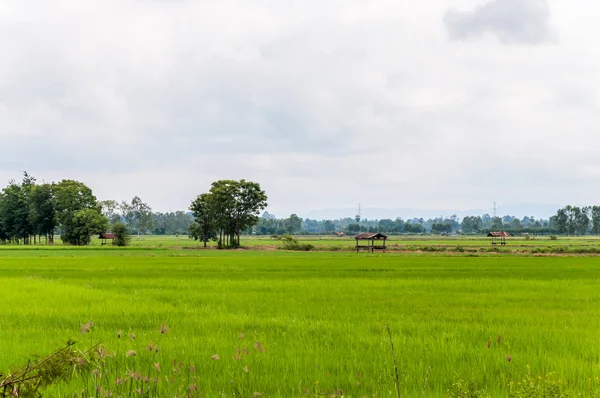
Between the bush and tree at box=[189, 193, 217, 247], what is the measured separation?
36.6 feet

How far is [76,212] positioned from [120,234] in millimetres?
9138

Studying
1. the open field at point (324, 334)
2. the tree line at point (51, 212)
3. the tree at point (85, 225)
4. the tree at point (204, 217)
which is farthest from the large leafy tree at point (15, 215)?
the open field at point (324, 334)

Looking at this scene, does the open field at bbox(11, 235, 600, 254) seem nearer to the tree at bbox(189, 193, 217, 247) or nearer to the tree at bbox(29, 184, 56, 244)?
the tree at bbox(189, 193, 217, 247)

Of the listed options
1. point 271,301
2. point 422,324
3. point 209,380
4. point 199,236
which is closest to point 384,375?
point 209,380

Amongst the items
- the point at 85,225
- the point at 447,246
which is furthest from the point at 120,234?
the point at 447,246

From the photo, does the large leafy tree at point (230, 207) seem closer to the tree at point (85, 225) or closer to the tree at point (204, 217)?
the tree at point (204, 217)

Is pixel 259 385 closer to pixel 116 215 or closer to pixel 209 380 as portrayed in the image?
pixel 209 380

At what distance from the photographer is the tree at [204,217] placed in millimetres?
84062

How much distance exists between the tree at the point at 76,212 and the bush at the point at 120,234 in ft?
9.63

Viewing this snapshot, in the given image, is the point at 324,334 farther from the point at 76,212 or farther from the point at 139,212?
the point at 139,212

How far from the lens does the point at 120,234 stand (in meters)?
82.4

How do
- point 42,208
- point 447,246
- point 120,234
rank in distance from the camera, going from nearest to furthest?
point 120,234 < point 447,246 < point 42,208

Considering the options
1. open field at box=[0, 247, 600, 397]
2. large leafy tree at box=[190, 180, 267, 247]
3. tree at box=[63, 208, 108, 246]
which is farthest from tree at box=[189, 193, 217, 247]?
open field at box=[0, 247, 600, 397]

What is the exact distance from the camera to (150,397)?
5645 millimetres
